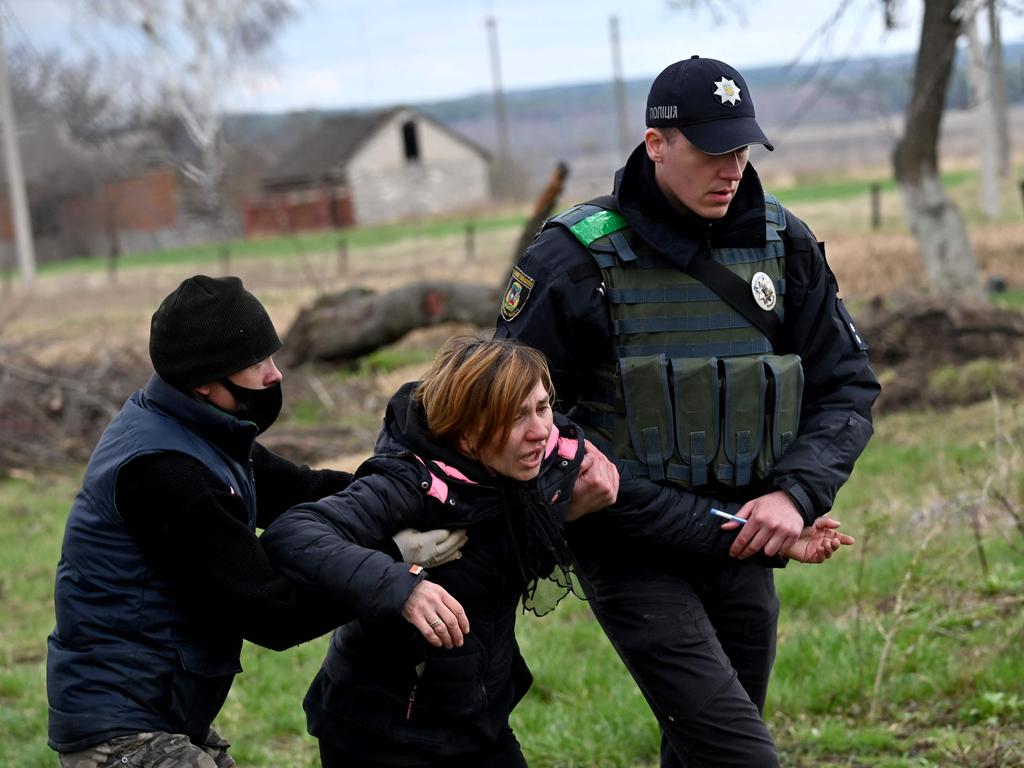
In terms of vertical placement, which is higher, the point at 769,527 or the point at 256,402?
the point at 256,402

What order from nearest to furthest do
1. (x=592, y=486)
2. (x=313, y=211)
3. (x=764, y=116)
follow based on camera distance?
(x=592, y=486) → (x=313, y=211) → (x=764, y=116)

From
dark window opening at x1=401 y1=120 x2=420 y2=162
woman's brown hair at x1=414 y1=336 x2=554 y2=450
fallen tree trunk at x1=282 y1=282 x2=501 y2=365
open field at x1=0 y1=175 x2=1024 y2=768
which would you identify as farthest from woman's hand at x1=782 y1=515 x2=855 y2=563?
dark window opening at x1=401 y1=120 x2=420 y2=162

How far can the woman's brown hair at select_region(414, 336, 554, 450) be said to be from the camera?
9.99 ft

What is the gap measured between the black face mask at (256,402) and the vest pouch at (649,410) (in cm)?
93

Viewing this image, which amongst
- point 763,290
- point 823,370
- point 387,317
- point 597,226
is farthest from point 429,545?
point 387,317

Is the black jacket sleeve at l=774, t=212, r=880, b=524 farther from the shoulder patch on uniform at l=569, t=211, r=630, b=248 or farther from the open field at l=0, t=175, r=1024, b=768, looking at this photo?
the open field at l=0, t=175, r=1024, b=768

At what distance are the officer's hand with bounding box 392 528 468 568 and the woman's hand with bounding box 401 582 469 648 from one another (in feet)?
0.69

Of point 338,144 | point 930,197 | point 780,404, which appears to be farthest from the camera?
point 338,144

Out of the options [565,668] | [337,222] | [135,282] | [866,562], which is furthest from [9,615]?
[337,222]

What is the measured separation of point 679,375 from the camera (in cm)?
343

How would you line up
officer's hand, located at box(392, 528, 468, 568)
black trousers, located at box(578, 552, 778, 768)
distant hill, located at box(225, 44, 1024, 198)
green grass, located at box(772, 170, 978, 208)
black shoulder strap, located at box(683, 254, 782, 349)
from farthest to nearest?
green grass, located at box(772, 170, 978, 208) → distant hill, located at box(225, 44, 1024, 198) → black shoulder strap, located at box(683, 254, 782, 349) → black trousers, located at box(578, 552, 778, 768) → officer's hand, located at box(392, 528, 468, 568)

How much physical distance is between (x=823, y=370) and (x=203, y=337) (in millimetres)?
1732

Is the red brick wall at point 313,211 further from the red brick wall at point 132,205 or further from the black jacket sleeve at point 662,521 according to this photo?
the black jacket sleeve at point 662,521

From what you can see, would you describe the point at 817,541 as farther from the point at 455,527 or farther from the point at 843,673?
the point at 843,673
